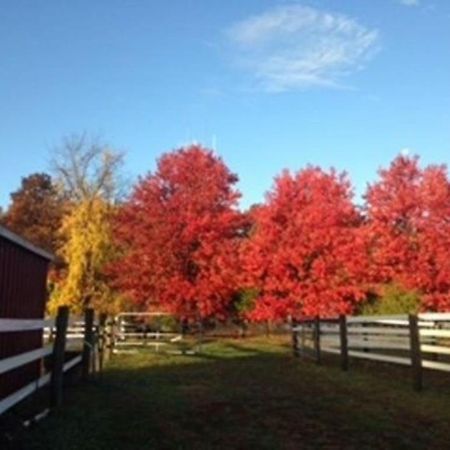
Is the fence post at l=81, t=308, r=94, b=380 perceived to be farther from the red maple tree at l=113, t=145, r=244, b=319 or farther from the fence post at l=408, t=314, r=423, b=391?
the red maple tree at l=113, t=145, r=244, b=319

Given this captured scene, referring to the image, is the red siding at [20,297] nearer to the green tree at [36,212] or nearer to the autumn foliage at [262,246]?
the autumn foliage at [262,246]

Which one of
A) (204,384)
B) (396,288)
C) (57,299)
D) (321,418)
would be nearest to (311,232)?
(396,288)

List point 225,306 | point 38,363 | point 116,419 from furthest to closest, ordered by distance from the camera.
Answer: point 225,306
point 38,363
point 116,419

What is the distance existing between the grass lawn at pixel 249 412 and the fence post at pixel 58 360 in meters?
0.24

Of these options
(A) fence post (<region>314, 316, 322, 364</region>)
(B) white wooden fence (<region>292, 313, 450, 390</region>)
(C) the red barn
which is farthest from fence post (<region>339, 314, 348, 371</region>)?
(C) the red barn

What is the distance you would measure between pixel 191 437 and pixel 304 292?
2436 cm

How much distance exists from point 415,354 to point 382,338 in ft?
10.4

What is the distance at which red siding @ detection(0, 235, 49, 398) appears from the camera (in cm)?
1100

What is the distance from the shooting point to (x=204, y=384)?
1379cm

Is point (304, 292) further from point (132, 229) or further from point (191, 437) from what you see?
Result: point (191, 437)

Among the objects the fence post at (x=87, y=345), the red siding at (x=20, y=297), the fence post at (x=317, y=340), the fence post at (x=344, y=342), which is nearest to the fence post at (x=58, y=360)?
the red siding at (x=20, y=297)

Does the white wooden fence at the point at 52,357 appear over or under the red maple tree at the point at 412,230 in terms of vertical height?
under

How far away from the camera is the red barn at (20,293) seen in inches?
430

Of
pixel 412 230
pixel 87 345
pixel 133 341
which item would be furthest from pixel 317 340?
pixel 412 230
